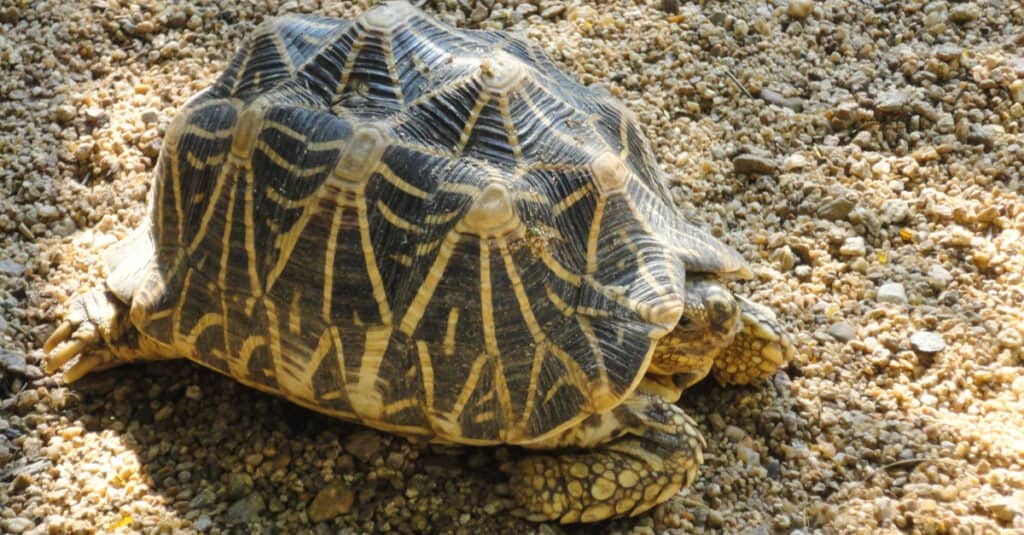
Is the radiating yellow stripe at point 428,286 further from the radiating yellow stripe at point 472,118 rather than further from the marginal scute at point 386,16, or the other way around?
the marginal scute at point 386,16

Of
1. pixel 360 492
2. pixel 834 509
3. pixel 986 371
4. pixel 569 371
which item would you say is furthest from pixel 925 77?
pixel 360 492

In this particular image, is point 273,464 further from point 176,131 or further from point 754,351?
point 754,351

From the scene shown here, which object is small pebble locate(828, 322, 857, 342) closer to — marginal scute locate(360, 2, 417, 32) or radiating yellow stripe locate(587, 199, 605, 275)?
radiating yellow stripe locate(587, 199, 605, 275)

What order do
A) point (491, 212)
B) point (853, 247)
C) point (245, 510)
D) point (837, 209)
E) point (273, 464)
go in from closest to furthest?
point (491, 212), point (245, 510), point (273, 464), point (853, 247), point (837, 209)

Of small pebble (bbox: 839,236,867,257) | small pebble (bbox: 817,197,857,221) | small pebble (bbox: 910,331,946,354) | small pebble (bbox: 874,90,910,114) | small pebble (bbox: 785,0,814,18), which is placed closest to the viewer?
small pebble (bbox: 910,331,946,354)

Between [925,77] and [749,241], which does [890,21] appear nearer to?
A: [925,77]

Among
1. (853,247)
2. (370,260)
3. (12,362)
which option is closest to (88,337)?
(12,362)

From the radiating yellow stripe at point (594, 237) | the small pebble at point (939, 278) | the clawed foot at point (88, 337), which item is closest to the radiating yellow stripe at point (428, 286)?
the radiating yellow stripe at point (594, 237)

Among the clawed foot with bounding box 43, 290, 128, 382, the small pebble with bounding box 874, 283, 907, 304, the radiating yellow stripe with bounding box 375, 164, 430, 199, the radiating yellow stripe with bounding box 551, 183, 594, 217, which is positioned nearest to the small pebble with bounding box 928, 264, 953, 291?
the small pebble with bounding box 874, 283, 907, 304
